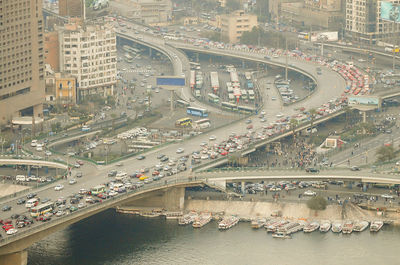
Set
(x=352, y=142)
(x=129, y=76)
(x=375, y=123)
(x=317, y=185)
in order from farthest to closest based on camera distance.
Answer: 1. (x=129, y=76)
2. (x=375, y=123)
3. (x=352, y=142)
4. (x=317, y=185)

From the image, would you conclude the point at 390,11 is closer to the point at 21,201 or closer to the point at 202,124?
the point at 202,124

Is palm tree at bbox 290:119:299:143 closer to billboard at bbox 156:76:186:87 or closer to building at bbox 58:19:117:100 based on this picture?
billboard at bbox 156:76:186:87

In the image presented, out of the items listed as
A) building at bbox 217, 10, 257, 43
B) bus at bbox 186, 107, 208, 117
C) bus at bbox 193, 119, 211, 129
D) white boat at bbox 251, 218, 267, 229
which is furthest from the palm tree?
building at bbox 217, 10, 257, 43

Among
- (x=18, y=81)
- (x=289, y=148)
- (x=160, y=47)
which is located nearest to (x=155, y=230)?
(x=289, y=148)

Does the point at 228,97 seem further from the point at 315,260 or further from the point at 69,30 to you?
the point at 315,260

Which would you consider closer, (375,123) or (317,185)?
(317,185)

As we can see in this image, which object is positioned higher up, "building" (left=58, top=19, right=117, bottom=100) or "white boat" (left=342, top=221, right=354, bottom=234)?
"building" (left=58, top=19, right=117, bottom=100)
